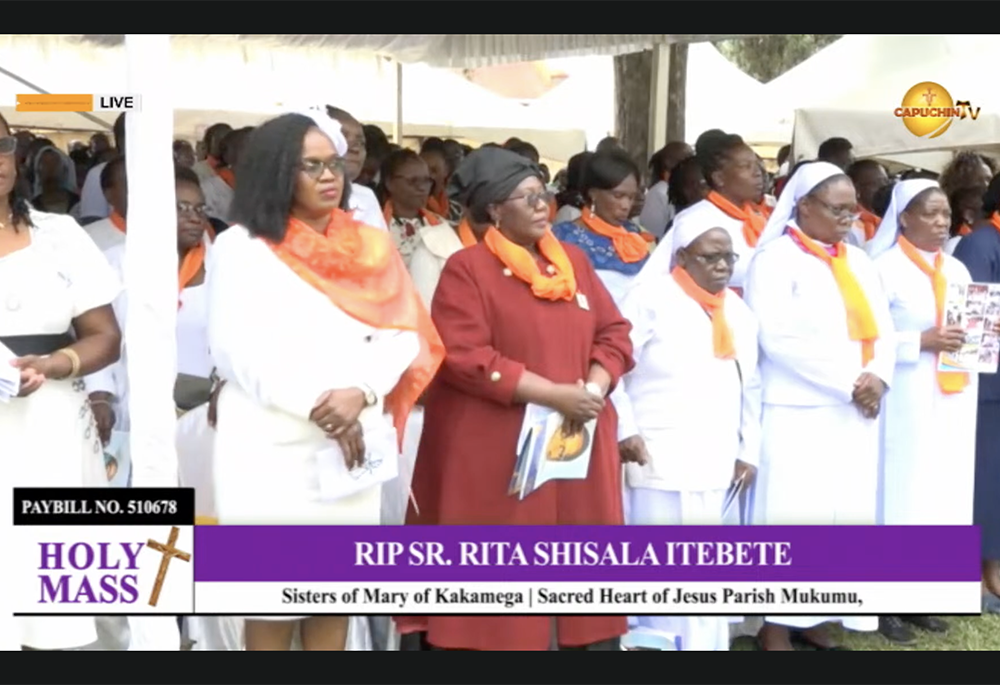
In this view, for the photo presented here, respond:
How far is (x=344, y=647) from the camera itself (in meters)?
4.98

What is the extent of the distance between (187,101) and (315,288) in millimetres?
5139

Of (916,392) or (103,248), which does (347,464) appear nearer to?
(103,248)

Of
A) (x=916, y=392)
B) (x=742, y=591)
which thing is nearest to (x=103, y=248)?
(x=742, y=591)

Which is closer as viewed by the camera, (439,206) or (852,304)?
(852,304)

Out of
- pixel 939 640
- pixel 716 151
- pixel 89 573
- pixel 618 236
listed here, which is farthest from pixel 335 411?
pixel 939 640

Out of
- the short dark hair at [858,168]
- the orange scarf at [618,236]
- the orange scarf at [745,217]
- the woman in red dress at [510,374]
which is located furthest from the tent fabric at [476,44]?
the woman in red dress at [510,374]

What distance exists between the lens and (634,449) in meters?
5.20

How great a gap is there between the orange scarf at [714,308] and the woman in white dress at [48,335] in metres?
1.83

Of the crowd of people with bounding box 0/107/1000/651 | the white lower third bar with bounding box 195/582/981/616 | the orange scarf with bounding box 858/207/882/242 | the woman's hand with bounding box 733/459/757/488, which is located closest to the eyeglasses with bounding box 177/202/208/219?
the crowd of people with bounding box 0/107/1000/651

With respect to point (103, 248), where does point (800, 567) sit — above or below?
below

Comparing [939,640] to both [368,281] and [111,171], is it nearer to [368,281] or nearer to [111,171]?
[368,281]

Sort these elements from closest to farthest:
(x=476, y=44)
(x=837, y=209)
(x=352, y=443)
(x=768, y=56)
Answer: (x=352, y=443) < (x=837, y=209) < (x=476, y=44) < (x=768, y=56)

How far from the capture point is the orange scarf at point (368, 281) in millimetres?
4430

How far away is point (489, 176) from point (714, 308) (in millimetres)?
954
